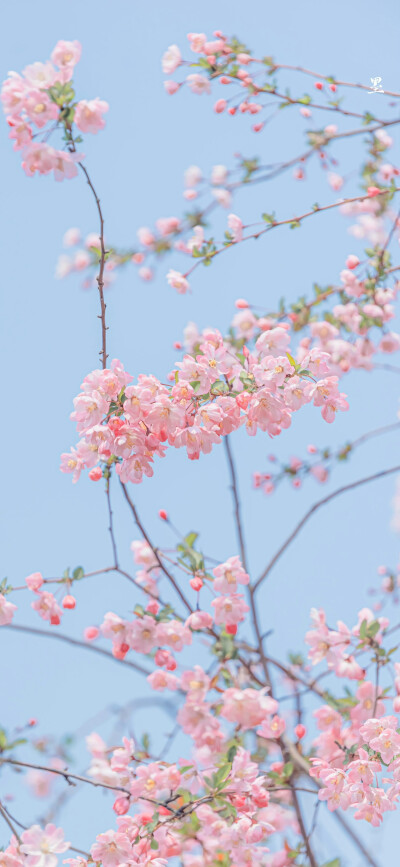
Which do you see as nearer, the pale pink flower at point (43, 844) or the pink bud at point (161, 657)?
the pale pink flower at point (43, 844)

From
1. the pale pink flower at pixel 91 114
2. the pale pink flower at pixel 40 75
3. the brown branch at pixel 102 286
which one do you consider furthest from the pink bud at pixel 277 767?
the pale pink flower at pixel 40 75

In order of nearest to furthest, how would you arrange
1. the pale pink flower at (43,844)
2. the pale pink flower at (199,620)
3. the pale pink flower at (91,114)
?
1. the pale pink flower at (91,114)
2. the pale pink flower at (43,844)
3. the pale pink flower at (199,620)

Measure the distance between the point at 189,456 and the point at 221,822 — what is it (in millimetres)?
960

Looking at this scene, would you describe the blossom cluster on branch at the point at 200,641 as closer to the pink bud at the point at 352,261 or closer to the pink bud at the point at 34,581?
the pink bud at the point at 34,581

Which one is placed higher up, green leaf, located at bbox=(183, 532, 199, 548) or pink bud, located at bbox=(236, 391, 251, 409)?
pink bud, located at bbox=(236, 391, 251, 409)

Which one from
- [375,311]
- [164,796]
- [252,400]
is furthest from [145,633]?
[375,311]

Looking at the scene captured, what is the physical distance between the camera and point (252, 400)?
74.6 inches

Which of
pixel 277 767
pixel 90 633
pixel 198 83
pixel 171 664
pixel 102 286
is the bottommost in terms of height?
pixel 277 767

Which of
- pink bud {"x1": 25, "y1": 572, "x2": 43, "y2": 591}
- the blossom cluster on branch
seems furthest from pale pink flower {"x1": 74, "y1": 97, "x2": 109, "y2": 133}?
pink bud {"x1": 25, "y1": 572, "x2": 43, "y2": 591}

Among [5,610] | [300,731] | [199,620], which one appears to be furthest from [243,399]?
[300,731]

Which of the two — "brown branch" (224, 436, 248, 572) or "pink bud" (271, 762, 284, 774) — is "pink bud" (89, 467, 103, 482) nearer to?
"brown branch" (224, 436, 248, 572)

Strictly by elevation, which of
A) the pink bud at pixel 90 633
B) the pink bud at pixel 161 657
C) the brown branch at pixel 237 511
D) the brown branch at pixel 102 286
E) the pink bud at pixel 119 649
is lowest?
the pink bud at pixel 161 657

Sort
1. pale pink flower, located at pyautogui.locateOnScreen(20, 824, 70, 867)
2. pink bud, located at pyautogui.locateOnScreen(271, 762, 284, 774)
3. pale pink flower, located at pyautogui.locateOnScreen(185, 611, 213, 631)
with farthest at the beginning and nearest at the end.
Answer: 1. pink bud, located at pyautogui.locateOnScreen(271, 762, 284, 774)
2. pale pink flower, located at pyautogui.locateOnScreen(185, 611, 213, 631)
3. pale pink flower, located at pyautogui.locateOnScreen(20, 824, 70, 867)

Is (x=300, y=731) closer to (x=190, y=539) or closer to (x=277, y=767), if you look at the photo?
(x=277, y=767)
